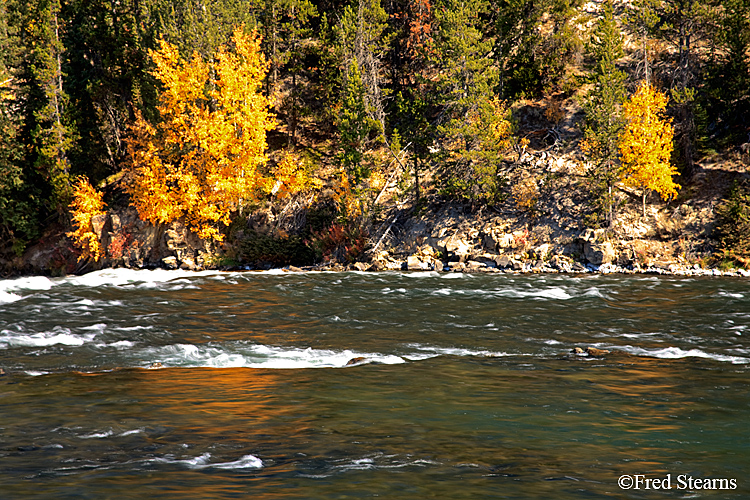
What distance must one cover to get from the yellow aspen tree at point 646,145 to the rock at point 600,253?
12.8 feet

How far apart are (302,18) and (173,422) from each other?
37208 mm

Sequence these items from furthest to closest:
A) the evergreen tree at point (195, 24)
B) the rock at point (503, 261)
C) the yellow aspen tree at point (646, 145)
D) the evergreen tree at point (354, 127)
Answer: the evergreen tree at point (195, 24), the evergreen tree at point (354, 127), the rock at point (503, 261), the yellow aspen tree at point (646, 145)

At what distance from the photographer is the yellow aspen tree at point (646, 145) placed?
27.7 m

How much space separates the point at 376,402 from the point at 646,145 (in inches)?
991

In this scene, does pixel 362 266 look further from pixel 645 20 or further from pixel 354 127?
pixel 645 20

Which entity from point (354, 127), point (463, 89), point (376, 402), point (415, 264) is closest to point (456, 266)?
point (415, 264)

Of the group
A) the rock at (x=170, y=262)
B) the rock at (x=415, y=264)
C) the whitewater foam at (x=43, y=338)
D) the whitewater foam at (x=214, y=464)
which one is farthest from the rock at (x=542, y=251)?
the whitewater foam at (x=214, y=464)

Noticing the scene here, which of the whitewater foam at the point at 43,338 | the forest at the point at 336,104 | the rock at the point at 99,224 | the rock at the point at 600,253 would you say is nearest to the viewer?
the whitewater foam at the point at 43,338

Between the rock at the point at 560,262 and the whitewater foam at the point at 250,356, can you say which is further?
the rock at the point at 560,262

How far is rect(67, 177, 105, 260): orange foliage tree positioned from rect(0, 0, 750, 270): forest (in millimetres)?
172

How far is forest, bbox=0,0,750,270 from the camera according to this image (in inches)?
1179

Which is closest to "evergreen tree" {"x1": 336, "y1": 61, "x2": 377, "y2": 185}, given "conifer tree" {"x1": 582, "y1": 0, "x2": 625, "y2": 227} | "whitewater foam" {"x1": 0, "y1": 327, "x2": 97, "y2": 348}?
"conifer tree" {"x1": 582, "y1": 0, "x2": 625, "y2": 227}

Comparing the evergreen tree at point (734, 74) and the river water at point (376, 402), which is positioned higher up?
the evergreen tree at point (734, 74)

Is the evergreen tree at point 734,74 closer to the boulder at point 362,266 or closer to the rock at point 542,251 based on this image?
the rock at point 542,251
